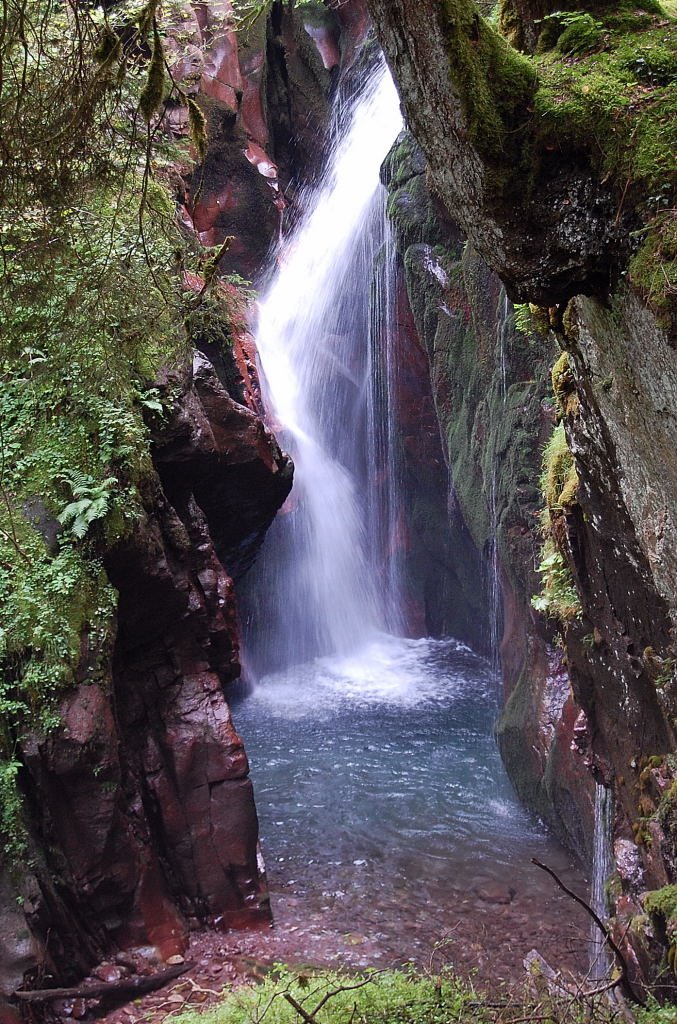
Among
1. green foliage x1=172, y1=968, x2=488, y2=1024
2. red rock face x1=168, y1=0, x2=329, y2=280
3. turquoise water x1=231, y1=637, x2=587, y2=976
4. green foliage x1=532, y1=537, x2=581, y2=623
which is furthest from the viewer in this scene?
red rock face x1=168, y1=0, x2=329, y2=280

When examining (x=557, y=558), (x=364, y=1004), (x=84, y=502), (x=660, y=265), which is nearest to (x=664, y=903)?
(x=364, y=1004)

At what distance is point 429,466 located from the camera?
16500 mm

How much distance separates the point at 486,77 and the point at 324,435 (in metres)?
15.1

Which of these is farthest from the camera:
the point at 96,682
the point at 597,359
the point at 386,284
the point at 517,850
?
the point at 386,284

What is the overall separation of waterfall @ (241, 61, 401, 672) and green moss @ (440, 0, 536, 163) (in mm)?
14097

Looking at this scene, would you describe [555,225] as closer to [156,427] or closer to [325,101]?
[156,427]

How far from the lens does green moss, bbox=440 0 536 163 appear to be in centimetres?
304

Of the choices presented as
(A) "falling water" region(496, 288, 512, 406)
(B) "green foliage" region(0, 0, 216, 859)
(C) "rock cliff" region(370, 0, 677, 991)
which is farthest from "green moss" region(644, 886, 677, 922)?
(A) "falling water" region(496, 288, 512, 406)

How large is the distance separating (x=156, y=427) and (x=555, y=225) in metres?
5.46

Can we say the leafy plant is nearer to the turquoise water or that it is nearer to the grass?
the grass

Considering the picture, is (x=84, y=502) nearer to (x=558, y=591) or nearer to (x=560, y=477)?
(x=560, y=477)

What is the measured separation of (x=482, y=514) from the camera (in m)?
12.7

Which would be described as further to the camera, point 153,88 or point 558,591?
point 558,591

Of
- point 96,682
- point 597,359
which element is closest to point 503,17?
point 597,359
